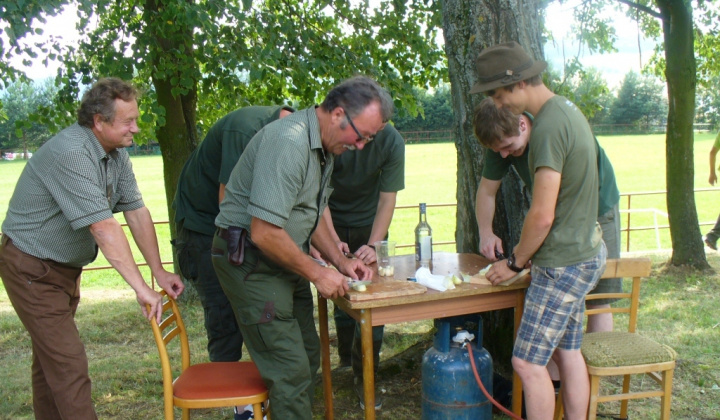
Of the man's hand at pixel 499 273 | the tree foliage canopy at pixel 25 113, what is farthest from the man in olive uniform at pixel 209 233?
the tree foliage canopy at pixel 25 113

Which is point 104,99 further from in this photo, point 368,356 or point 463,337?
point 463,337

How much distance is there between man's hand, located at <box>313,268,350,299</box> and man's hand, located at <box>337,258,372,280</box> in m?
0.33

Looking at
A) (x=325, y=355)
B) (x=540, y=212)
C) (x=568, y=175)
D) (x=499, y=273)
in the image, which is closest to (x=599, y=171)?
(x=568, y=175)

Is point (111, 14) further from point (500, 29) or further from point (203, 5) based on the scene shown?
point (500, 29)

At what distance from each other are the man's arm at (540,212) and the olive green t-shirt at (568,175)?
3cm

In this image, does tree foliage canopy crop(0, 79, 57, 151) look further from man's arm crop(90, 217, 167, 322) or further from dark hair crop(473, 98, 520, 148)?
dark hair crop(473, 98, 520, 148)

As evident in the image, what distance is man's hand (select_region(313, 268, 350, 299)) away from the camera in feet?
8.25

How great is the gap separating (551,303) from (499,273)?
0.25 meters

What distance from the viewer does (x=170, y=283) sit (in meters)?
2.87

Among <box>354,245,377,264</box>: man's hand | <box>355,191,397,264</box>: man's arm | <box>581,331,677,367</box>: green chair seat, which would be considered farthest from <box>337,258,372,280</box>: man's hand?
<box>581,331,677,367</box>: green chair seat

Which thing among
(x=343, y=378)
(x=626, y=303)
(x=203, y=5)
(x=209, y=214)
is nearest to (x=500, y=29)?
(x=209, y=214)

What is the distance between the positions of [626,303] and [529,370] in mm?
4326

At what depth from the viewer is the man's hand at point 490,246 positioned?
320cm

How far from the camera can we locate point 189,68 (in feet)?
19.3
